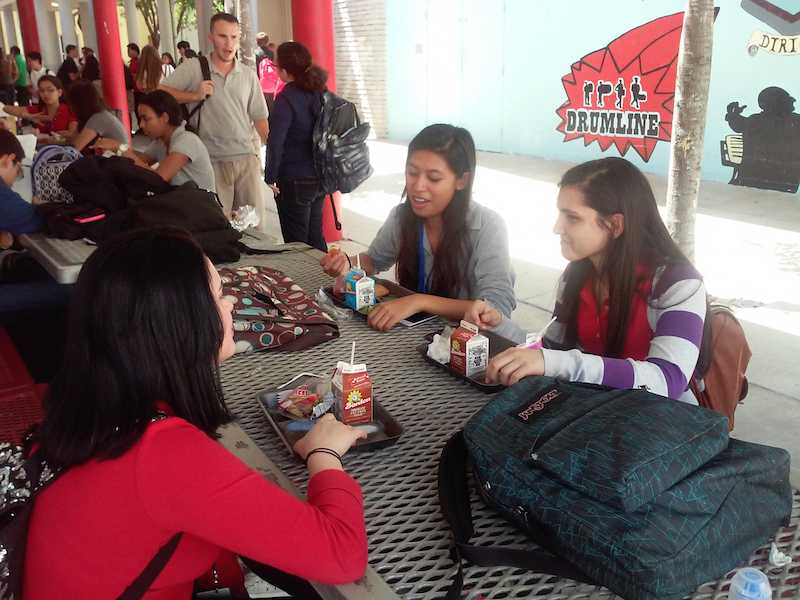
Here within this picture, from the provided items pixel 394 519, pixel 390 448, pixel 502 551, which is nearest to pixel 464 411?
pixel 390 448

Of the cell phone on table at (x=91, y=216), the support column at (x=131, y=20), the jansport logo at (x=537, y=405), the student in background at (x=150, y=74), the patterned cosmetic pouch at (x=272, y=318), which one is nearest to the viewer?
the jansport logo at (x=537, y=405)

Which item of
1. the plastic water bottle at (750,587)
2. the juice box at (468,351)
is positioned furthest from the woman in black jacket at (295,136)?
the plastic water bottle at (750,587)

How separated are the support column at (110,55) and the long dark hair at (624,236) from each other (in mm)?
12669

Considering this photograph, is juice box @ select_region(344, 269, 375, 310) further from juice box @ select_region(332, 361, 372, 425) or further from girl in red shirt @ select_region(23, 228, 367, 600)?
girl in red shirt @ select_region(23, 228, 367, 600)

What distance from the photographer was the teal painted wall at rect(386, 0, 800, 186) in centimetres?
823

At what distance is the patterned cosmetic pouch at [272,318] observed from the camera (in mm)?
2135

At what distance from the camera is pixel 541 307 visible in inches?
199

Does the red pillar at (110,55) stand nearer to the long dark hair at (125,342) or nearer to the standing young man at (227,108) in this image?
the standing young man at (227,108)

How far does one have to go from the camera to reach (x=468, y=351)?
1.90 meters

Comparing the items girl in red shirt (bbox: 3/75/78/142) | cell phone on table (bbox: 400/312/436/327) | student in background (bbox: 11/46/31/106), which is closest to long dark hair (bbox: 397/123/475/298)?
cell phone on table (bbox: 400/312/436/327)

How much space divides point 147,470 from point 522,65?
1061cm

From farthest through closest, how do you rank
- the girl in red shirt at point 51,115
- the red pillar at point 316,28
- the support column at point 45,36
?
the support column at point 45,36 → the girl in red shirt at point 51,115 → the red pillar at point 316,28

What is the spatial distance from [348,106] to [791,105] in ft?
17.4

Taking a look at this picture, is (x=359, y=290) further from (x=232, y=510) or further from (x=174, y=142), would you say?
(x=174, y=142)
